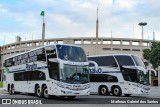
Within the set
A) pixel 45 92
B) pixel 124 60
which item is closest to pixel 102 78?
pixel 124 60

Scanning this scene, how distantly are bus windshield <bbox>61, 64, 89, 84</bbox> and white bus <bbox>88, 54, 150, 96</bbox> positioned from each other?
13.0ft

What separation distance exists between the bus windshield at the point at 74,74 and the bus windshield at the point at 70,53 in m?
0.52

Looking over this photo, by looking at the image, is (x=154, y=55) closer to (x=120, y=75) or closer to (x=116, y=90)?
(x=116, y=90)

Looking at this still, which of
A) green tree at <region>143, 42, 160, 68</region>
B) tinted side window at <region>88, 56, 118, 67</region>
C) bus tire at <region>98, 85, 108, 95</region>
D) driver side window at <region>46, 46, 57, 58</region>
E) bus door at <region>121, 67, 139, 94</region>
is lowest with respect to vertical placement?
bus tire at <region>98, 85, 108, 95</region>

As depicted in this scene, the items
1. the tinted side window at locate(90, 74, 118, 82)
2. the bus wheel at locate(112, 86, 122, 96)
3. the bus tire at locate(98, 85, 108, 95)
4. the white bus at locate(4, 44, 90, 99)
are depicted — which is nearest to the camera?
the white bus at locate(4, 44, 90, 99)

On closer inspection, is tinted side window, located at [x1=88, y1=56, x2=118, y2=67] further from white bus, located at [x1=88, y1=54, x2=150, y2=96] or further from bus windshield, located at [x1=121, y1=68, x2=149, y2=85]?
bus windshield, located at [x1=121, y1=68, x2=149, y2=85]

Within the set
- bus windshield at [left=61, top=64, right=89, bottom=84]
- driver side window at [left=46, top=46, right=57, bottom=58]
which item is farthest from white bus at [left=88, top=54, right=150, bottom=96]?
driver side window at [left=46, top=46, right=57, bottom=58]

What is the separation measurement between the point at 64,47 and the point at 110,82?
329 inches

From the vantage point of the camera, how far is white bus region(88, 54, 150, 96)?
2766 cm

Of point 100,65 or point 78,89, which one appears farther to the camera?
point 100,65

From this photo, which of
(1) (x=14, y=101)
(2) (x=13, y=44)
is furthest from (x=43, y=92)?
(2) (x=13, y=44)

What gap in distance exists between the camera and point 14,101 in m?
12.9

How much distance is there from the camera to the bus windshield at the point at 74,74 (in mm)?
21719

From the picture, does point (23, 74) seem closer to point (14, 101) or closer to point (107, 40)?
point (14, 101)
